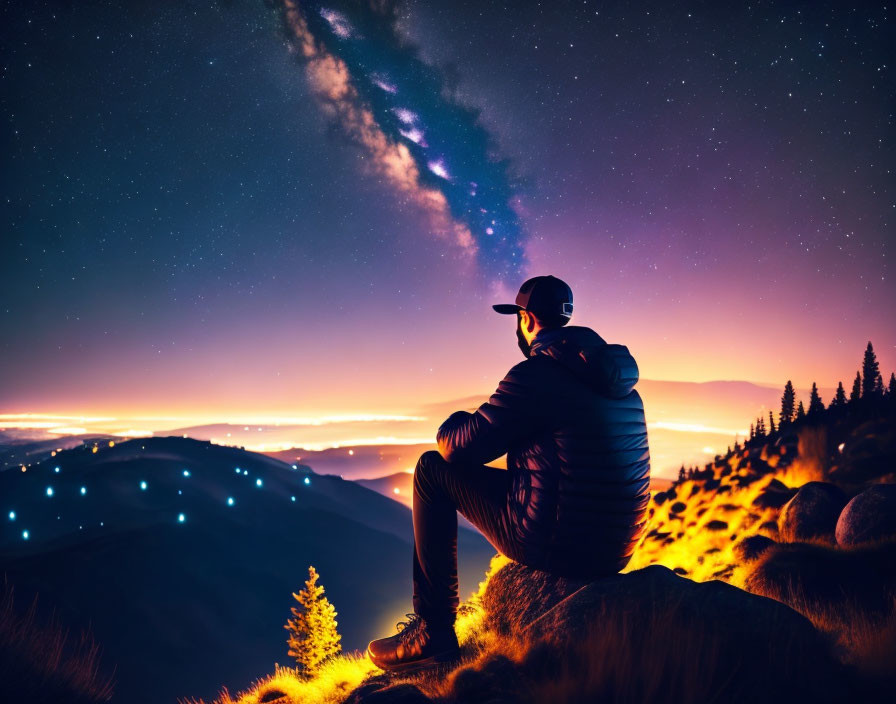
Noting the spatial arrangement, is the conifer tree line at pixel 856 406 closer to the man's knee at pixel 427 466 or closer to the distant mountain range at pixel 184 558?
the man's knee at pixel 427 466

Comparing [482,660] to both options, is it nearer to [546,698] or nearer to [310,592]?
[546,698]

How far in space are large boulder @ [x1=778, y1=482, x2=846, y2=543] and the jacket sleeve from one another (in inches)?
262

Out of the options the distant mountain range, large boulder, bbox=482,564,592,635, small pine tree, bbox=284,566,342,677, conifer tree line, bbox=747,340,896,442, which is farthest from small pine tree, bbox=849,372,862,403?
the distant mountain range

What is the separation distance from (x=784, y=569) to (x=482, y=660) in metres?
3.61

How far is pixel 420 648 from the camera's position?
3135 mm

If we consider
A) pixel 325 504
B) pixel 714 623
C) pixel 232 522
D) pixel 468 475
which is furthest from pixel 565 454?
pixel 325 504

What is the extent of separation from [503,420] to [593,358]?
612 mm

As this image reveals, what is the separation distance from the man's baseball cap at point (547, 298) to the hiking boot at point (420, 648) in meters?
2.29

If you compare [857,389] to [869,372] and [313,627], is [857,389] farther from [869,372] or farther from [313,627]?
[313,627]

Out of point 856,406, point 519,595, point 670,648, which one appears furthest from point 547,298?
point 856,406

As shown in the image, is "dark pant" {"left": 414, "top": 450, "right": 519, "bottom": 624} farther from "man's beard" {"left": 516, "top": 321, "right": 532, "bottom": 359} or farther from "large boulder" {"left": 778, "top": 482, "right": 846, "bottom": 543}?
"large boulder" {"left": 778, "top": 482, "right": 846, "bottom": 543}

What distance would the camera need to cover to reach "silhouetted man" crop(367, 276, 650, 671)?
256 cm

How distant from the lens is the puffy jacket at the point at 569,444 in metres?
2.56

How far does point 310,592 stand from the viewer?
112 feet
